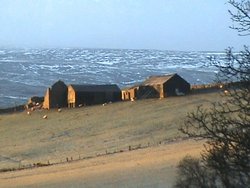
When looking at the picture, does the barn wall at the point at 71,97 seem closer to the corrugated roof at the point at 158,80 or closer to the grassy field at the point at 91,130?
the grassy field at the point at 91,130

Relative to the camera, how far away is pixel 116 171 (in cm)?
1573

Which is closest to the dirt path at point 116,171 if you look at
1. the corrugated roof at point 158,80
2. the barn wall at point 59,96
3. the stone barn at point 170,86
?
the stone barn at point 170,86

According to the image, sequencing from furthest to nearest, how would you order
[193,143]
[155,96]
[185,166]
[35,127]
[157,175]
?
1. [155,96]
2. [35,127]
3. [193,143]
4. [157,175]
5. [185,166]

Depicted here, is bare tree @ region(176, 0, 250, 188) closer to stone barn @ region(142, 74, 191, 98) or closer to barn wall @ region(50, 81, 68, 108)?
stone barn @ region(142, 74, 191, 98)

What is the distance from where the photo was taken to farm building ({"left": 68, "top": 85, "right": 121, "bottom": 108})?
38594mm

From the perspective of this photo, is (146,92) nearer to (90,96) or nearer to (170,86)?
(170,86)

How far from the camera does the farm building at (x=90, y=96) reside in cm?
3859

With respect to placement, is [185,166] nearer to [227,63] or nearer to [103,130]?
[227,63]

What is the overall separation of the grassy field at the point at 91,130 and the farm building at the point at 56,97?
65.8 inches

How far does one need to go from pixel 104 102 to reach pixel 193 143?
777 inches

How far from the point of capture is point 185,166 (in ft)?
22.0

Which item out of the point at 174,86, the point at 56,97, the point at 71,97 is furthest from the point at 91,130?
the point at 56,97

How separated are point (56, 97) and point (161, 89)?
7.71 m

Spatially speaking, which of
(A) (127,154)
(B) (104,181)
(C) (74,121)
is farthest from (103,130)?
(B) (104,181)
